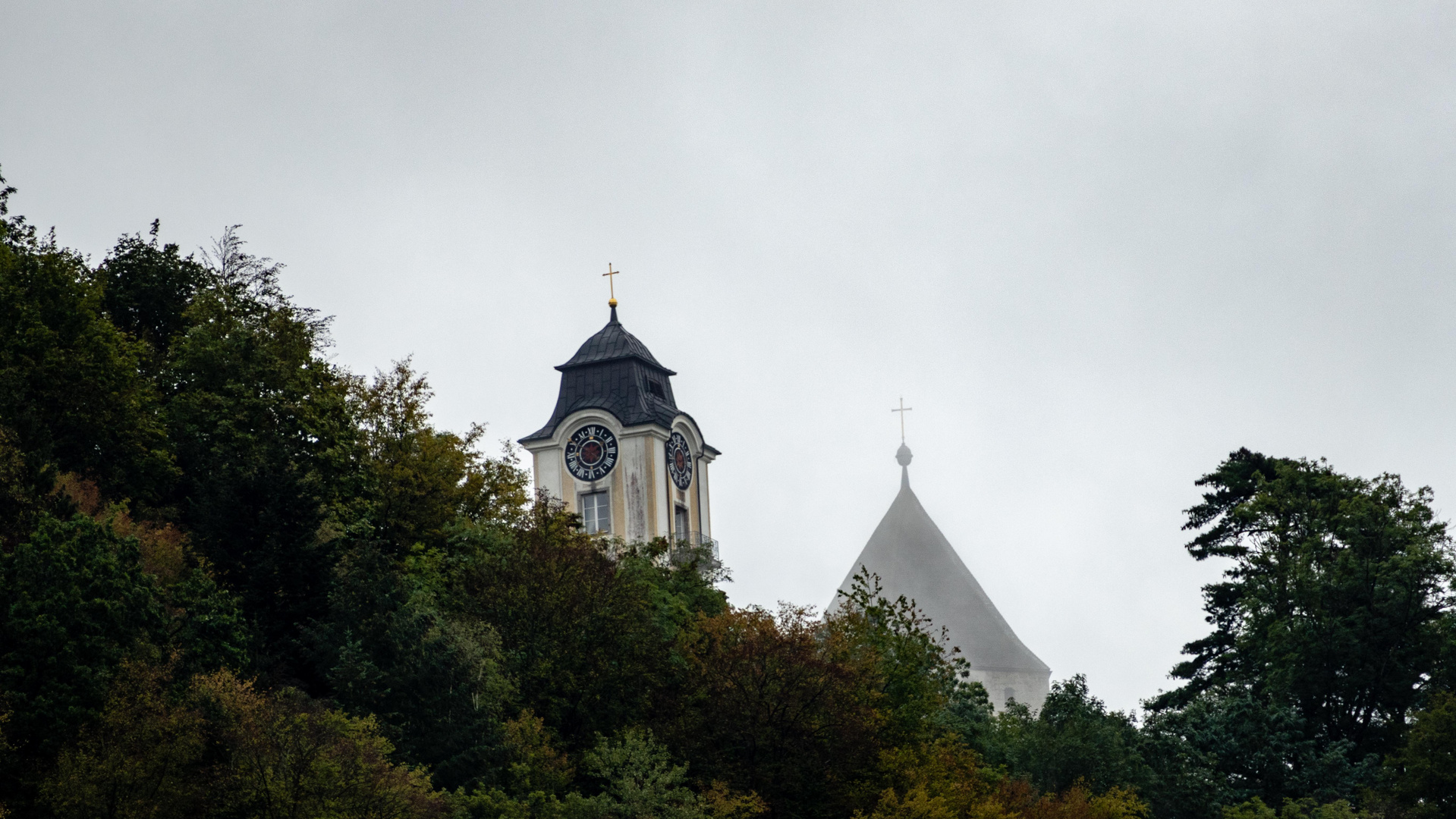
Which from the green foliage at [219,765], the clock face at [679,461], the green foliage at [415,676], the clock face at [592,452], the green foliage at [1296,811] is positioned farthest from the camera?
the clock face at [679,461]

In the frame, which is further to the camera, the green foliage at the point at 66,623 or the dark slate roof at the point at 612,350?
the dark slate roof at the point at 612,350

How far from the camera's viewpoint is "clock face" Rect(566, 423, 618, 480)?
217ft

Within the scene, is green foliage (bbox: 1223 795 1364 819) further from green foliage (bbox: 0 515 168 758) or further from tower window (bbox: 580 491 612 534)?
tower window (bbox: 580 491 612 534)

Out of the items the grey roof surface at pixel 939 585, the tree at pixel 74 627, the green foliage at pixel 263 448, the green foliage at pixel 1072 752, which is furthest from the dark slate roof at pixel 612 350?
the tree at pixel 74 627

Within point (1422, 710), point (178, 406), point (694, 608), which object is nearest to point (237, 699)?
point (178, 406)

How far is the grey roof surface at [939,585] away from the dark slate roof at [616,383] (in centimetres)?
1172

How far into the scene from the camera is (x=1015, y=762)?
1689 inches

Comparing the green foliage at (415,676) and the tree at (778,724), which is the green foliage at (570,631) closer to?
the tree at (778,724)

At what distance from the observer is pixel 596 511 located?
66.1 m

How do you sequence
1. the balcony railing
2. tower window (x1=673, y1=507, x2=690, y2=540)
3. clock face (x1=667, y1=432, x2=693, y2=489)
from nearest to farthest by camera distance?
the balcony railing → clock face (x1=667, y1=432, x2=693, y2=489) → tower window (x1=673, y1=507, x2=690, y2=540)

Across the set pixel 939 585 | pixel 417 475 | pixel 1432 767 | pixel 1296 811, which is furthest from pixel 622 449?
pixel 1432 767

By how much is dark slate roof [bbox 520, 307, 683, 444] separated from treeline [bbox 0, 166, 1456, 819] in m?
15.6

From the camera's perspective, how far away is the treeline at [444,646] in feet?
85.9

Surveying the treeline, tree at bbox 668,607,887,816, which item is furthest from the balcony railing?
tree at bbox 668,607,887,816
